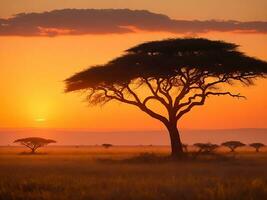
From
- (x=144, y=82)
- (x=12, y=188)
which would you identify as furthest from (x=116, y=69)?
(x=12, y=188)

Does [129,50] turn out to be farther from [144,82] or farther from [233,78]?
[233,78]

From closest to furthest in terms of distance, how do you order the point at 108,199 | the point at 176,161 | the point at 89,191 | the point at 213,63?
the point at 108,199 < the point at 89,191 < the point at 176,161 < the point at 213,63

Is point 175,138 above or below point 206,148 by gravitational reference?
below

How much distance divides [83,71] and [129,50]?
130 inches

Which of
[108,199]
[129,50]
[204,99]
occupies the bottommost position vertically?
[108,199]

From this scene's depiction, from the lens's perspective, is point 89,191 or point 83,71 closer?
point 89,191

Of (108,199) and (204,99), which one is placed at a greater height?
(204,99)

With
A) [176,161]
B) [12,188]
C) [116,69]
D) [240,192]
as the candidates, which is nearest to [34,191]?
[12,188]

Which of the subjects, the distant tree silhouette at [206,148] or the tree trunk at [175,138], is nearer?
the tree trunk at [175,138]

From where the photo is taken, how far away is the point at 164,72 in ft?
140

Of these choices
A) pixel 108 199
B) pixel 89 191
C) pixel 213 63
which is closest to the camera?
pixel 108 199

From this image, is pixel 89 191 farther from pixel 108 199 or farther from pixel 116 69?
pixel 116 69

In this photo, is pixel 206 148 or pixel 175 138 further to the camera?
pixel 206 148

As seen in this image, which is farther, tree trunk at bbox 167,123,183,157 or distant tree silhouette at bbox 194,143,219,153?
distant tree silhouette at bbox 194,143,219,153
